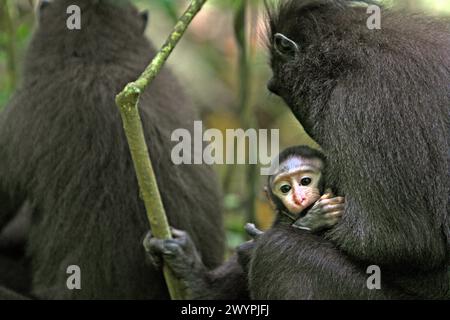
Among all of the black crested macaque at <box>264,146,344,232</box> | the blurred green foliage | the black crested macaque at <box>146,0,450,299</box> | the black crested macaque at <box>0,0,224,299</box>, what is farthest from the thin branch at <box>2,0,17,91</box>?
the black crested macaque at <box>146,0,450,299</box>

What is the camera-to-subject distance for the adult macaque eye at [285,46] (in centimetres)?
509

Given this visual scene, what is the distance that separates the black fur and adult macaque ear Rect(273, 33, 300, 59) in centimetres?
30

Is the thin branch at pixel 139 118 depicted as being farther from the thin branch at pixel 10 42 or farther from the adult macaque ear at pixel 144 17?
the thin branch at pixel 10 42

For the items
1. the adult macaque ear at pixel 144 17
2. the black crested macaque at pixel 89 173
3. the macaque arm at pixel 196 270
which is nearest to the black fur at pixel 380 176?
the macaque arm at pixel 196 270

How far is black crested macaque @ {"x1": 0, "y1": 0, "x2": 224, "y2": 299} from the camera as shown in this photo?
18.9 ft

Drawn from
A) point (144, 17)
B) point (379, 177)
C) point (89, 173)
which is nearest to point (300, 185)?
point (379, 177)

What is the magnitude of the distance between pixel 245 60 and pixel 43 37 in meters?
1.80

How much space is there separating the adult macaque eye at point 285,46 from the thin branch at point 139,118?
0.58 m

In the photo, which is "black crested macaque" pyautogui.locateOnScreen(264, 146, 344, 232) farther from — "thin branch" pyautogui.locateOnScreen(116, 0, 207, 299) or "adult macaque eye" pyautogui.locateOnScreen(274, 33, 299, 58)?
"thin branch" pyautogui.locateOnScreen(116, 0, 207, 299)

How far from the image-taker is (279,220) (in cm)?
515

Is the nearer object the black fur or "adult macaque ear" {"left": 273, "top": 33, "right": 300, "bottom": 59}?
the black fur

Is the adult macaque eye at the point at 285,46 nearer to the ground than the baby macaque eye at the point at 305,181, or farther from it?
farther from it

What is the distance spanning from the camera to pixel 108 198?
5754mm
